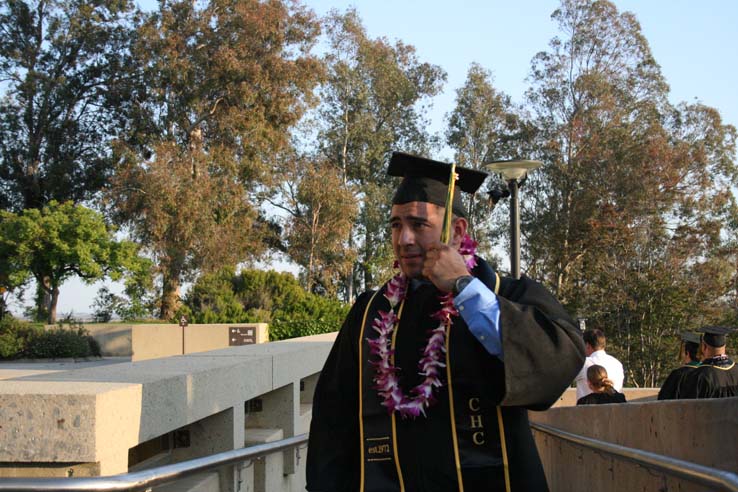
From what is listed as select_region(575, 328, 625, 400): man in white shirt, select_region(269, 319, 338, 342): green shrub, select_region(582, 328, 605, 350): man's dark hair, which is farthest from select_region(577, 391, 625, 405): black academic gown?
select_region(269, 319, 338, 342): green shrub

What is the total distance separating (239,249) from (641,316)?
58.1 feet

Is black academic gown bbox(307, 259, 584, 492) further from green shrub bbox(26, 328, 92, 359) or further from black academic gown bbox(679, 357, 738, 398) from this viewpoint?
green shrub bbox(26, 328, 92, 359)

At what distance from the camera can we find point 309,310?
21328mm

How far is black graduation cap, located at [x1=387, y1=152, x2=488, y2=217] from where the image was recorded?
289cm

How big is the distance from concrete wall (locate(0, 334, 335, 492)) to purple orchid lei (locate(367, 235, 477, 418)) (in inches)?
41.0

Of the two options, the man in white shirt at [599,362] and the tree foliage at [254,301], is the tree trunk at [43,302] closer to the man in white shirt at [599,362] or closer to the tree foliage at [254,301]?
the tree foliage at [254,301]

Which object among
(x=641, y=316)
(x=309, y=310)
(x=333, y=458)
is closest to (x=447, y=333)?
(x=333, y=458)

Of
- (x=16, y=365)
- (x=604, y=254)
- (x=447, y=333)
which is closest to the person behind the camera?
(x=447, y=333)

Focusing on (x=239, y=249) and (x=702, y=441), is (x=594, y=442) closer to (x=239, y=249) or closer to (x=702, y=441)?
(x=702, y=441)

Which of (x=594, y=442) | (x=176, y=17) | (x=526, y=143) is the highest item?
(x=176, y=17)

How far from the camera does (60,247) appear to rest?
3653 cm

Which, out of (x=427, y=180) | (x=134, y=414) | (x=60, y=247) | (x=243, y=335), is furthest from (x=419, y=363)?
(x=60, y=247)

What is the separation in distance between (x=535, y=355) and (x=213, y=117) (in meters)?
38.2

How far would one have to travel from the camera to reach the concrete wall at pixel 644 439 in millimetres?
3496
